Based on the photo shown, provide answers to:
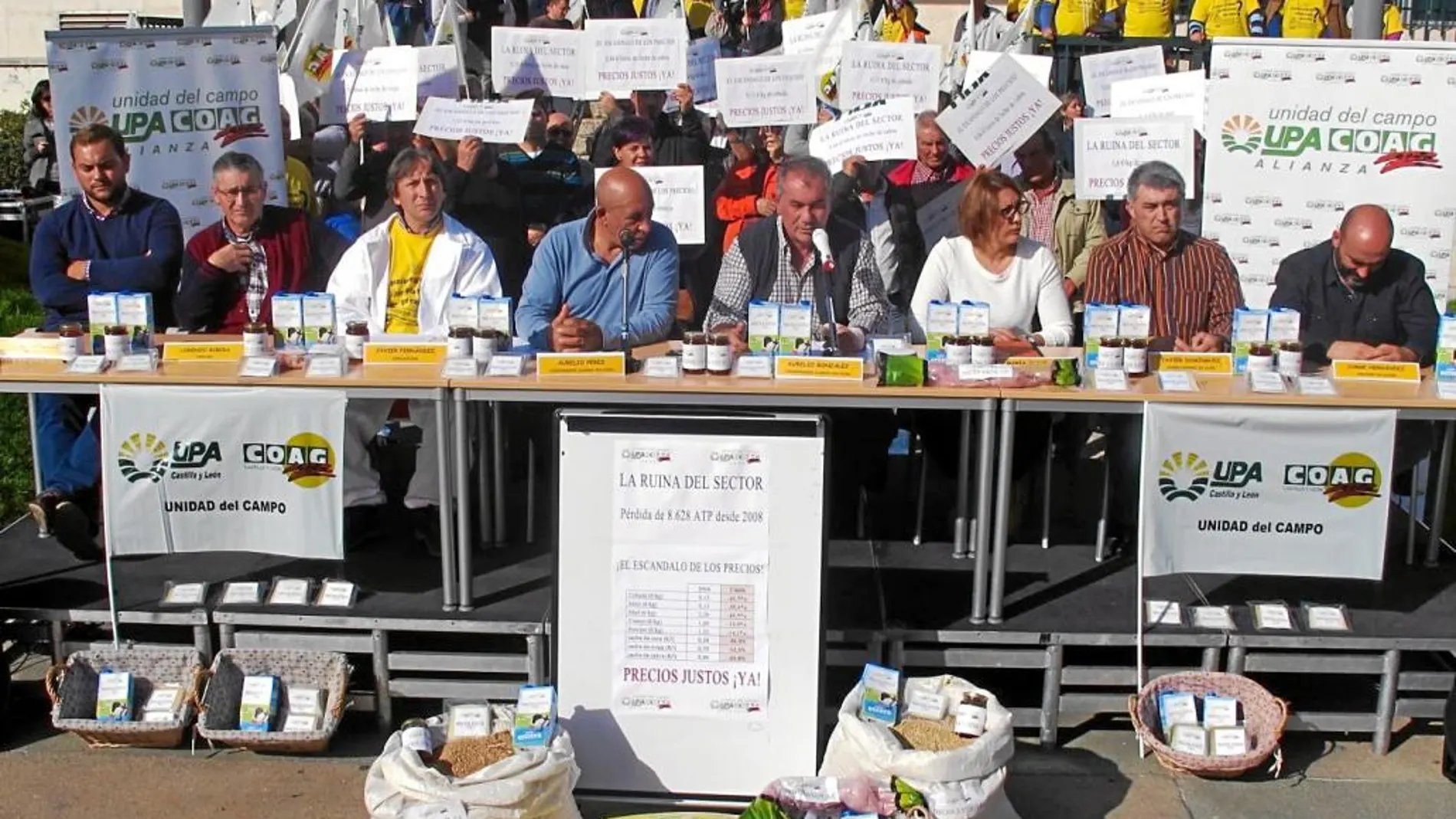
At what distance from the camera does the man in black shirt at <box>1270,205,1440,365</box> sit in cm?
627

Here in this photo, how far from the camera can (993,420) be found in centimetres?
506

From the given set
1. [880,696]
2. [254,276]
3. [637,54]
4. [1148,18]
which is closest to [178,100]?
[254,276]

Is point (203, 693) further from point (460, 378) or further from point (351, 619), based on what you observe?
point (460, 378)

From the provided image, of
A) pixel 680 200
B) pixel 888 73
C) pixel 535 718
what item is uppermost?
pixel 888 73

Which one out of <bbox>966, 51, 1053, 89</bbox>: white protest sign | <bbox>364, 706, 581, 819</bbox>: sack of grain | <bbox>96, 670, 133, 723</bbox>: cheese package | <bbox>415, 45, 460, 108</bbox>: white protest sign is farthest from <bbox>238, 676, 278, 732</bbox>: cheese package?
<bbox>966, 51, 1053, 89</bbox>: white protest sign

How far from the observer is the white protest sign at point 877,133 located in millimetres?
7926

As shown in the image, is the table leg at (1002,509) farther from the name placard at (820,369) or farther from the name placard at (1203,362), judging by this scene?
the name placard at (1203,362)

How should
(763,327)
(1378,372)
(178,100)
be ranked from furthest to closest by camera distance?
1. (178,100)
2. (763,327)
3. (1378,372)

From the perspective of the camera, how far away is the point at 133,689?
508 cm

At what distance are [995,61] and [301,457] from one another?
4.68 m

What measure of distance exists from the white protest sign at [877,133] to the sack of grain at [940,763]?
3.94 metres

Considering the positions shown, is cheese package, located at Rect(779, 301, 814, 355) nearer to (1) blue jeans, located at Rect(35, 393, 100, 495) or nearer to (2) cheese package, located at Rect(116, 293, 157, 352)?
(2) cheese package, located at Rect(116, 293, 157, 352)

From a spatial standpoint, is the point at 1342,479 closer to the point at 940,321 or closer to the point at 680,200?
the point at 940,321

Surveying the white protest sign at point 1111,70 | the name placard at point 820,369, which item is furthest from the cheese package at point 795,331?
the white protest sign at point 1111,70
